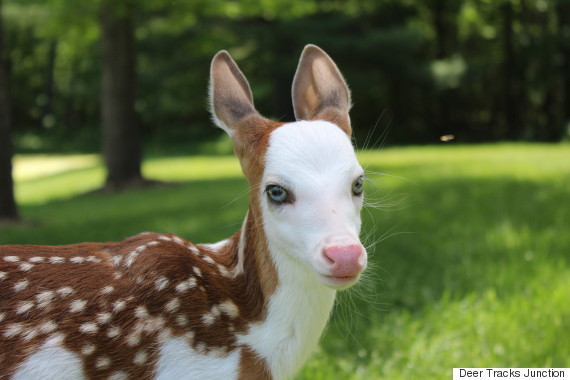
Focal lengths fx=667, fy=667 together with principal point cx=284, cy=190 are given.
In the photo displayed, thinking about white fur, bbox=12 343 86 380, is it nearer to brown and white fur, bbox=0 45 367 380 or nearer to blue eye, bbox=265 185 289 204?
brown and white fur, bbox=0 45 367 380

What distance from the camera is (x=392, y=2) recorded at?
2825 cm

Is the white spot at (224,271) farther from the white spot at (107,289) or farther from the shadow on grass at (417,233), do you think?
the white spot at (107,289)

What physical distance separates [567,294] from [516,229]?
213cm

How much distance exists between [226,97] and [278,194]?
0.48m

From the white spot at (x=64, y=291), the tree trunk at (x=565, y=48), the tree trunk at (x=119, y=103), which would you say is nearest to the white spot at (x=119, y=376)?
the white spot at (x=64, y=291)

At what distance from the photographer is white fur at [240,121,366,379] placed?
221cm

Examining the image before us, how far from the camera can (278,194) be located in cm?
230

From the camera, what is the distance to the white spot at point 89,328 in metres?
2.22

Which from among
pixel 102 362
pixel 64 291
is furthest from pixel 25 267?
pixel 102 362

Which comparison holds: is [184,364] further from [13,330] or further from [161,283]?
[13,330]

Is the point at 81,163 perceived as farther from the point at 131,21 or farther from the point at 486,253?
the point at 486,253

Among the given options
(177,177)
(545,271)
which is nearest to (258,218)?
(545,271)

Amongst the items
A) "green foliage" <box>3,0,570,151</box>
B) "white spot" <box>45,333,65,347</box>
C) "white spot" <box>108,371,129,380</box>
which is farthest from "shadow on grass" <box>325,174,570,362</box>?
"green foliage" <box>3,0,570,151</box>

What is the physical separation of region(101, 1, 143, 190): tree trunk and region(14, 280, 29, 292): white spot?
1143 cm
